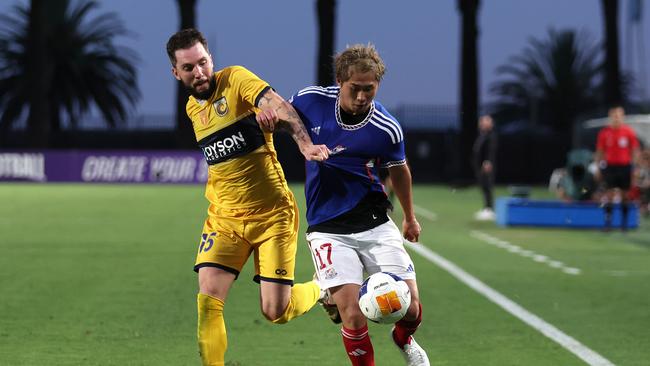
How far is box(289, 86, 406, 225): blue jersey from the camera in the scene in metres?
7.30

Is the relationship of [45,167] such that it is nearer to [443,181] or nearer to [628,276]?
[443,181]

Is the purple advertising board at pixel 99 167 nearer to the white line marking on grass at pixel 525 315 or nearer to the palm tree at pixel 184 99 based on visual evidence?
the palm tree at pixel 184 99

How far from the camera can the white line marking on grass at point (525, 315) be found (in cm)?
861

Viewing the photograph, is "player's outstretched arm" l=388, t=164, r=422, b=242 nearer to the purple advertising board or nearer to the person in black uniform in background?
the person in black uniform in background

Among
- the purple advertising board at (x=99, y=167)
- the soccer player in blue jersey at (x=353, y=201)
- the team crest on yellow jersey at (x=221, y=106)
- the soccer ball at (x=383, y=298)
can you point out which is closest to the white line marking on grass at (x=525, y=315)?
the soccer player in blue jersey at (x=353, y=201)

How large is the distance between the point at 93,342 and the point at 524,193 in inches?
619

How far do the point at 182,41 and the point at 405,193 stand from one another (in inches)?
63.6

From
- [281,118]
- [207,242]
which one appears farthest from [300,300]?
[281,118]

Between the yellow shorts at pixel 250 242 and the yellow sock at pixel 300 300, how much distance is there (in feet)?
0.81

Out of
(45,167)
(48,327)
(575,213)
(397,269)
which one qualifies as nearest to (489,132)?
(575,213)

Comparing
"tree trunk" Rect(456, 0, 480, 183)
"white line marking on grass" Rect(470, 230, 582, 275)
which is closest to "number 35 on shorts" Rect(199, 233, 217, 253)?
"white line marking on grass" Rect(470, 230, 582, 275)

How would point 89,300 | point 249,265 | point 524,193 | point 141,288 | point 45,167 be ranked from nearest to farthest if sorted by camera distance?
point 89,300, point 141,288, point 249,265, point 524,193, point 45,167

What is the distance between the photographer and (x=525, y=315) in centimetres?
1055

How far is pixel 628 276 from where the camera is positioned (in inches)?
548
